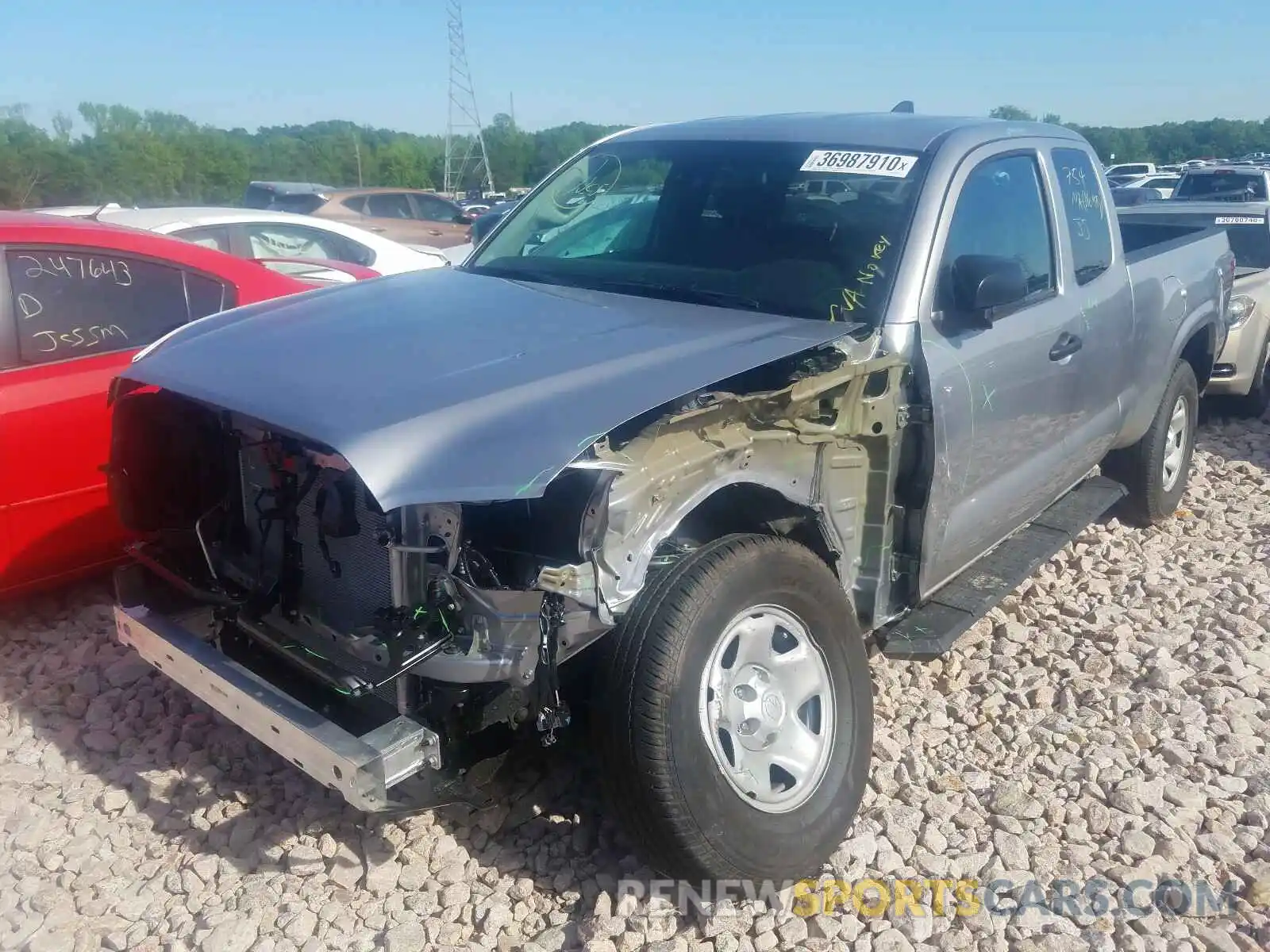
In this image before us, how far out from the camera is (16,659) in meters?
4.15

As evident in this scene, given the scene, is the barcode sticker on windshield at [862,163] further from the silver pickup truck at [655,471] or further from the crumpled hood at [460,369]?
the crumpled hood at [460,369]

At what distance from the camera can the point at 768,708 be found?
2889 mm

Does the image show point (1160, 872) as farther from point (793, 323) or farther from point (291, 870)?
point (291, 870)

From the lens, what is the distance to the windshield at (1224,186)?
15398mm

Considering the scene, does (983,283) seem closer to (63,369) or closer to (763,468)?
(763,468)

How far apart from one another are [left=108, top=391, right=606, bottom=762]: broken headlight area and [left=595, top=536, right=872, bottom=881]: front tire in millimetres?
180

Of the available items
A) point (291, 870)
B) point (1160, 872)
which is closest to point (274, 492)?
point (291, 870)

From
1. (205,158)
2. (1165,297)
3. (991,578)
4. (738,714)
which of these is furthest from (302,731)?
(205,158)

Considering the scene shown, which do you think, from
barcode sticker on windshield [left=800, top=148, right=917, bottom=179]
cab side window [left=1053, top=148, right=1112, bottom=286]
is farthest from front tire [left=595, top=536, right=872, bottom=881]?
cab side window [left=1053, top=148, right=1112, bottom=286]

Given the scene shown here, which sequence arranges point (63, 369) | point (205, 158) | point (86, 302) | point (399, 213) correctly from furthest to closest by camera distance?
point (205, 158) < point (399, 213) < point (86, 302) < point (63, 369)

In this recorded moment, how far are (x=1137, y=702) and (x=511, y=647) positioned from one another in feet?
8.70

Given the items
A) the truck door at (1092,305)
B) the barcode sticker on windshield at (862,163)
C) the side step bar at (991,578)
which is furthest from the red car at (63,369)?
the truck door at (1092,305)

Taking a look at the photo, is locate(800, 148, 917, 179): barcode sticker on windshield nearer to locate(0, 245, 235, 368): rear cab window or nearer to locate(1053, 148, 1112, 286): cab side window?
locate(1053, 148, 1112, 286): cab side window

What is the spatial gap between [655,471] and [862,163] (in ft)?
5.61
